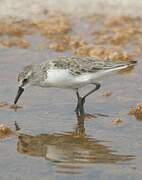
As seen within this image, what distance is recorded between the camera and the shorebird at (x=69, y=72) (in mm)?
10500

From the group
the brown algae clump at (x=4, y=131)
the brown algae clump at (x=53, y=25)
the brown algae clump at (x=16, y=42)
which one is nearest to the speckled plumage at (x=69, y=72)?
the brown algae clump at (x=4, y=131)

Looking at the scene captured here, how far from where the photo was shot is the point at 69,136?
994 centimetres

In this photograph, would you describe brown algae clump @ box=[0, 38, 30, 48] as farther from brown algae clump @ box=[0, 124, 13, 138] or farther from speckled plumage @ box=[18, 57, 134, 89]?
brown algae clump @ box=[0, 124, 13, 138]

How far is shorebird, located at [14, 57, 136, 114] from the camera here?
1050 cm

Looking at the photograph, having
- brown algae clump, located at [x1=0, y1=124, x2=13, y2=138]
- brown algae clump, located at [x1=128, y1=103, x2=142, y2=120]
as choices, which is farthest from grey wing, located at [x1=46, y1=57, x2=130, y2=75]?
brown algae clump, located at [x1=0, y1=124, x2=13, y2=138]

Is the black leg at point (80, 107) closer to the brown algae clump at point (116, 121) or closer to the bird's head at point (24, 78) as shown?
the brown algae clump at point (116, 121)

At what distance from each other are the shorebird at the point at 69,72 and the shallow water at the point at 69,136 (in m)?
0.48

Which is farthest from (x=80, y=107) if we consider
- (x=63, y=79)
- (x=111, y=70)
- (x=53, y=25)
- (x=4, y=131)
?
(x=53, y=25)

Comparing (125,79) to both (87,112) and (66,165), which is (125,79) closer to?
(87,112)

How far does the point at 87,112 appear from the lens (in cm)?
1100

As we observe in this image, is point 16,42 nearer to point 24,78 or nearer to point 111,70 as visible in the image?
point 24,78

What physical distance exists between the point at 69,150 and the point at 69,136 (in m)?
0.59

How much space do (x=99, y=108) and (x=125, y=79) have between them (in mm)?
1763

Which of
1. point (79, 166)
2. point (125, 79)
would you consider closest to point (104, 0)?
point (125, 79)
